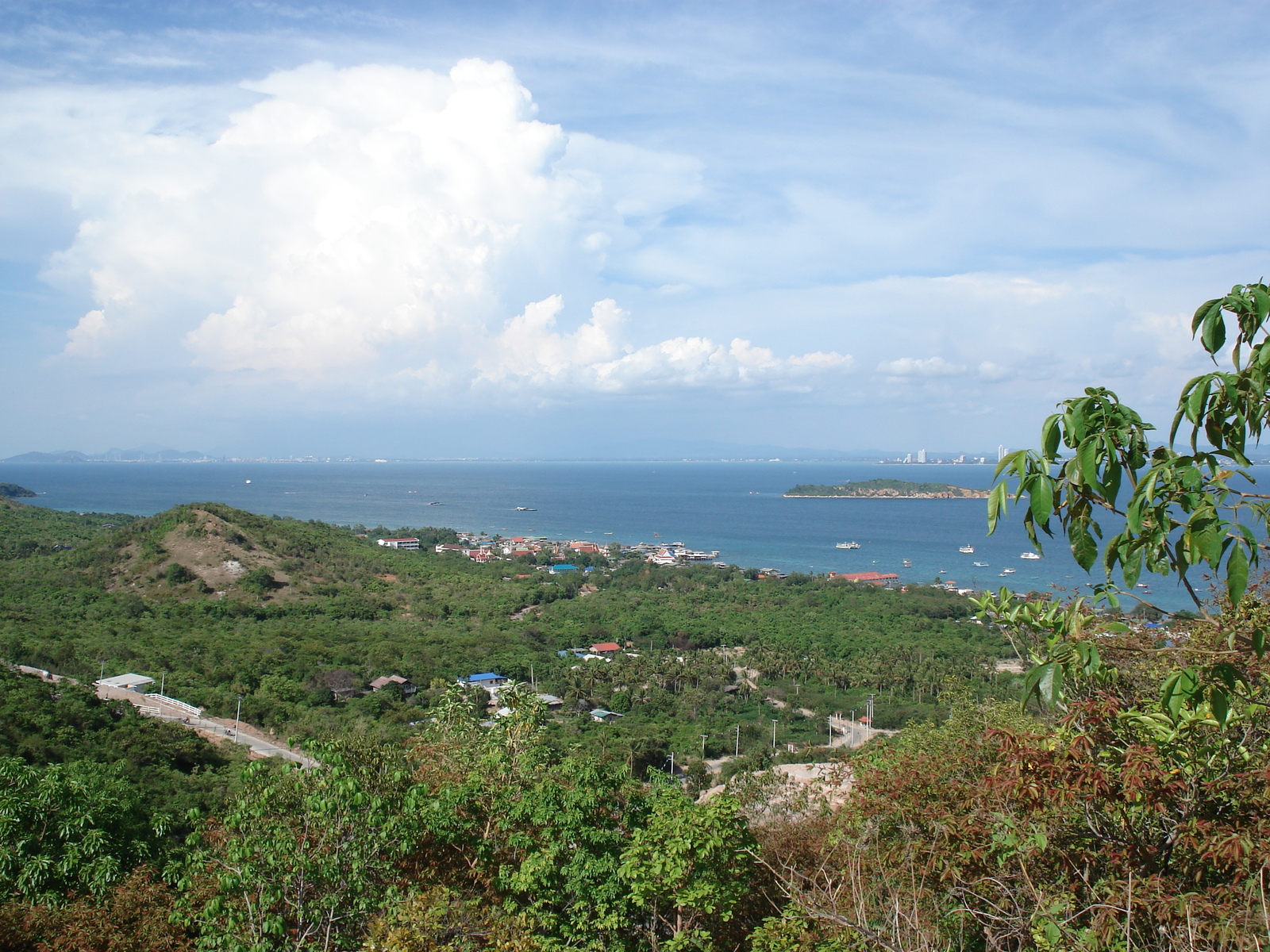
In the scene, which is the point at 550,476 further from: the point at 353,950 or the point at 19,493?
the point at 353,950

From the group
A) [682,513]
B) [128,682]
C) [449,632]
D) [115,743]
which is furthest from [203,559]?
[682,513]

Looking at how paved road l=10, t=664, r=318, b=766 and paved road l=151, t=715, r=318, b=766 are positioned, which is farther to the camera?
paved road l=10, t=664, r=318, b=766

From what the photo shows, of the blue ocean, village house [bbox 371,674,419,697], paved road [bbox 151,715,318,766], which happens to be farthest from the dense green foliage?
the blue ocean

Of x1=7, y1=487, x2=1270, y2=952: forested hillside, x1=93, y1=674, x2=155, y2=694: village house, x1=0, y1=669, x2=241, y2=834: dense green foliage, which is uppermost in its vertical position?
x1=7, y1=487, x2=1270, y2=952: forested hillside

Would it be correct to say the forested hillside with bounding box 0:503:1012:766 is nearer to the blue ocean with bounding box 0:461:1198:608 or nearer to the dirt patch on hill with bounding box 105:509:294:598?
the dirt patch on hill with bounding box 105:509:294:598

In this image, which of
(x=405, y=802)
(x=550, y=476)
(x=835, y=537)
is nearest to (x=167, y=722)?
(x=405, y=802)

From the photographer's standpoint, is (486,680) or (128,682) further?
(486,680)

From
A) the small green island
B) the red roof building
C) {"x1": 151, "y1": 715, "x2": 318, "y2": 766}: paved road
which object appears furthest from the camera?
the small green island

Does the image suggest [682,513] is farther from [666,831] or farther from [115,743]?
[666,831]
